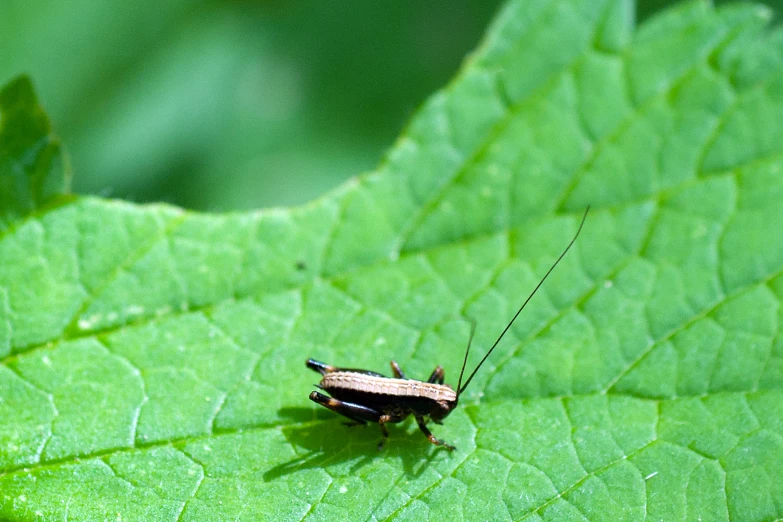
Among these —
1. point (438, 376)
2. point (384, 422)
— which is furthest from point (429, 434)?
point (438, 376)

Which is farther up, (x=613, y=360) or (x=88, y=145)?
(x=88, y=145)

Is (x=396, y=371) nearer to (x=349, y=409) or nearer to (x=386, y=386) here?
(x=386, y=386)

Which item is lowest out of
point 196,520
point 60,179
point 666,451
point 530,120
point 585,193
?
point 666,451

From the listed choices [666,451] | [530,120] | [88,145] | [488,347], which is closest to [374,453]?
[488,347]

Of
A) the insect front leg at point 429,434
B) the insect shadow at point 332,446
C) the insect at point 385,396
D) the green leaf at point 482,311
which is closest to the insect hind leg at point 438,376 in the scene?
the insect at point 385,396

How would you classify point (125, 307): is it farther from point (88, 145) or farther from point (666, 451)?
point (88, 145)

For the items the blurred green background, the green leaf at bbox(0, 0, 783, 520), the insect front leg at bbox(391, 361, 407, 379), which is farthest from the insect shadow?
the blurred green background

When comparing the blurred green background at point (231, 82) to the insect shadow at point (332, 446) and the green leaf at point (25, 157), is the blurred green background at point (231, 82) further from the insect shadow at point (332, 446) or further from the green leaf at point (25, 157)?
the insect shadow at point (332, 446)
